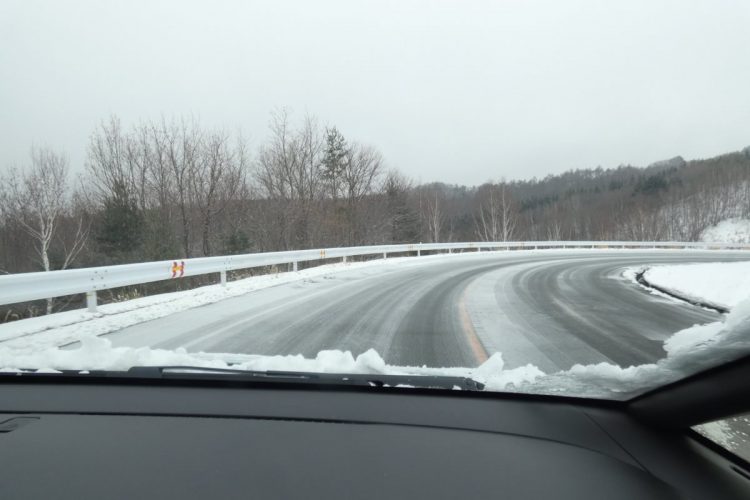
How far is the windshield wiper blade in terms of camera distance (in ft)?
7.74

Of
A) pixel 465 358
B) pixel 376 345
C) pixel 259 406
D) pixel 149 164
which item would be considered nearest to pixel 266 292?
pixel 376 345

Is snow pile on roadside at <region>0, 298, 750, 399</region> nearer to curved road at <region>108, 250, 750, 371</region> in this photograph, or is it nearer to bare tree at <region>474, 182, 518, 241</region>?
curved road at <region>108, 250, 750, 371</region>

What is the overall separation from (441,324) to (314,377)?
4.01 metres

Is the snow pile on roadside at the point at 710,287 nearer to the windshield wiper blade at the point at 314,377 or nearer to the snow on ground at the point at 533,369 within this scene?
the snow on ground at the point at 533,369

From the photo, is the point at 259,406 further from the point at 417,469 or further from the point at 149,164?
the point at 149,164

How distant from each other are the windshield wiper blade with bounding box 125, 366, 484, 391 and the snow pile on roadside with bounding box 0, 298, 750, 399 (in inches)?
6.4

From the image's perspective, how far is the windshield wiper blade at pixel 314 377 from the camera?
7.74ft

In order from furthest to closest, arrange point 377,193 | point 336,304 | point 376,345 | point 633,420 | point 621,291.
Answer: point 377,193 < point 621,291 < point 336,304 < point 376,345 < point 633,420

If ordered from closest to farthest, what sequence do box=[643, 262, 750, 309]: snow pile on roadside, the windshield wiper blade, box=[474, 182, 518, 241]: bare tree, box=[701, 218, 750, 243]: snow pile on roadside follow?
the windshield wiper blade
box=[643, 262, 750, 309]: snow pile on roadside
box=[701, 218, 750, 243]: snow pile on roadside
box=[474, 182, 518, 241]: bare tree

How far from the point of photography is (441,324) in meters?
6.17

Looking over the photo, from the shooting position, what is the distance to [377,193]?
36.6 meters

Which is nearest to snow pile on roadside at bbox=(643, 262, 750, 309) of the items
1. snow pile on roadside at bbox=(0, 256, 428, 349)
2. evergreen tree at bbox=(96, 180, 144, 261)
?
snow pile on roadside at bbox=(0, 256, 428, 349)

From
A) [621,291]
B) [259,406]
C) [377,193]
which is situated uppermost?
[377,193]

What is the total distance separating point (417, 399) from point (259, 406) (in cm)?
88
